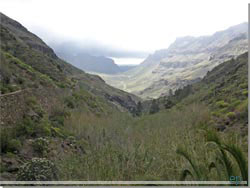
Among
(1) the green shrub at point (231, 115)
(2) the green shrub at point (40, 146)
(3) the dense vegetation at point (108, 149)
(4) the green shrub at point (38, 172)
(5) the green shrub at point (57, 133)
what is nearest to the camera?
(3) the dense vegetation at point (108, 149)

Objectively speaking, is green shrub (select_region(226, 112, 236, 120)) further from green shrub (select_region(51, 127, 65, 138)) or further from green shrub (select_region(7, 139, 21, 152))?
green shrub (select_region(7, 139, 21, 152))

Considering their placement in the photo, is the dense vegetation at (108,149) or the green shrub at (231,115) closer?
the dense vegetation at (108,149)

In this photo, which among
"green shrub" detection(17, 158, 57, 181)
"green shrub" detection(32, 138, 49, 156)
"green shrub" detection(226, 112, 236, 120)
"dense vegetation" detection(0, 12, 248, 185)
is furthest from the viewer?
"green shrub" detection(226, 112, 236, 120)

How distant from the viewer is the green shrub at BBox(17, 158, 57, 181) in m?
3.73

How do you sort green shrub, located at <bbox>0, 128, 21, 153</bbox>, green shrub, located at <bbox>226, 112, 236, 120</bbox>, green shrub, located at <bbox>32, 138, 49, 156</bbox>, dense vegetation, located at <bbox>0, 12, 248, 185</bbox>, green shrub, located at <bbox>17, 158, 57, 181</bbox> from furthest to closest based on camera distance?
green shrub, located at <bbox>226, 112, 236, 120</bbox> → green shrub, located at <bbox>32, 138, 49, 156</bbox> → green shrub, located at <bbox>0, 128, 21, 153</bbox> → green shrub, located at <bbox>17, 158, 57, 181</bbox> → dense vegetation, located at <bbox>0, 12, 248, 185</bbox>

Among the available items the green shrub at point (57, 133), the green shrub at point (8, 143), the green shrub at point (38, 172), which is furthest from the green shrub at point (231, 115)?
the green shrub at point (38, 172)

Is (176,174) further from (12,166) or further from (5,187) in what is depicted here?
(12,166)

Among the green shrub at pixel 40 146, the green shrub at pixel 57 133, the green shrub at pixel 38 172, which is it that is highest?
the green shrub at pixel 57 133

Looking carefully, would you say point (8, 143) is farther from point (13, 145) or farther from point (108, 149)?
point (108, 149)

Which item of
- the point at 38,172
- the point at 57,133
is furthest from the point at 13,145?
the point at 38,172

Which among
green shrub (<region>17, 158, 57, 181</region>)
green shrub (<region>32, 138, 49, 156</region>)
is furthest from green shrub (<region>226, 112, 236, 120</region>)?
green shrub (<region>17, 158, 57, 181</region>)

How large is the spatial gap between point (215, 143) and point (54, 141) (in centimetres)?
574

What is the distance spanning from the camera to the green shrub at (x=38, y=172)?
3.73 metres

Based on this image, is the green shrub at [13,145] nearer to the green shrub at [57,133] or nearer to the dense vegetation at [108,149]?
the dense vegetation at [108,149]
